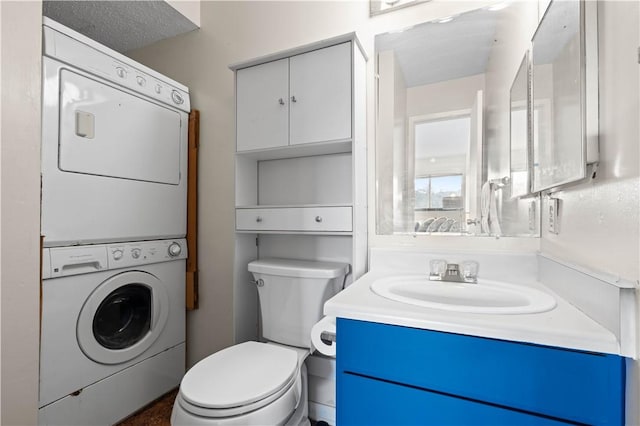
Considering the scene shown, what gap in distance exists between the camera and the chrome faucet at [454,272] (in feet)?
3.94

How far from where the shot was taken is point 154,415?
161 cm

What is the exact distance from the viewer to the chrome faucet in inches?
47.3

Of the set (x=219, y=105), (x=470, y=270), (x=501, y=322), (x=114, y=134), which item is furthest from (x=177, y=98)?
(x=501, y=322)

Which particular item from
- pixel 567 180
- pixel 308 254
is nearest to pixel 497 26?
pixel 567 180

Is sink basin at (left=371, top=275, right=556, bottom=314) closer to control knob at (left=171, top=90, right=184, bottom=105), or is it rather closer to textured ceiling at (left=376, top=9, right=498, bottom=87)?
textured ceiling at (left=376, top=9, right=498, bottom=87)

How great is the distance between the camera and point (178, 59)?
2037 mm

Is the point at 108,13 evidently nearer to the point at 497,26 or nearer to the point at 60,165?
the point at 60,165

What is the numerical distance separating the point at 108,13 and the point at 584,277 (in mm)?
2554

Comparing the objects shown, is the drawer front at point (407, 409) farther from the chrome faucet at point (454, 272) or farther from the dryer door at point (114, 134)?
the dryer door at point (114, 134)

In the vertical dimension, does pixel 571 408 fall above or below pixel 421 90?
below

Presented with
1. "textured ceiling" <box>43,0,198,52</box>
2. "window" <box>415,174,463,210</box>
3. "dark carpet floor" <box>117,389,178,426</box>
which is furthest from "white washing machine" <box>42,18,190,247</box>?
"window" <box>415,174,463,210</box>

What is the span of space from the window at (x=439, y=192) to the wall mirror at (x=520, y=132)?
0.21 metres

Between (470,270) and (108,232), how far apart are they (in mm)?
1638

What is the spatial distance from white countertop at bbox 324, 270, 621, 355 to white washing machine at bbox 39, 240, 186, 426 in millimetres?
1180
